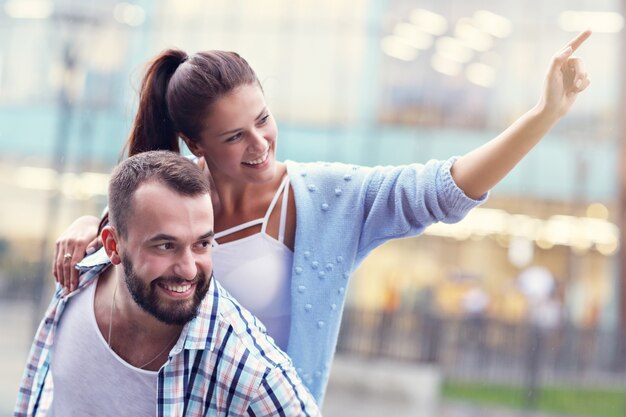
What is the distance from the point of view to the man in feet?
5.98

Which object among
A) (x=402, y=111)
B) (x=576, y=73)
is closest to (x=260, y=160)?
(x=576, y=73)

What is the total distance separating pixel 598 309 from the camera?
17.1 m

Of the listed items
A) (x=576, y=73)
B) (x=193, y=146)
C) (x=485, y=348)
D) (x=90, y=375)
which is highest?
(x=576, y=73)

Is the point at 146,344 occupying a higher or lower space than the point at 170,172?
lower

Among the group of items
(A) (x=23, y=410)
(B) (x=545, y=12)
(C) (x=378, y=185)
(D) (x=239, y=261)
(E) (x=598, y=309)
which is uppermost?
(B) (x=545, y=12)

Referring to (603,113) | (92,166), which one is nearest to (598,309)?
(603,113)

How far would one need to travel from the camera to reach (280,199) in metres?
2.30

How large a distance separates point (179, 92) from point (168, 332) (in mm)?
525

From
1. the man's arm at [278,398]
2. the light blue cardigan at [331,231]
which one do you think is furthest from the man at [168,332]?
the light blue cardigan at [331,231]

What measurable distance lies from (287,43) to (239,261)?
15811mm

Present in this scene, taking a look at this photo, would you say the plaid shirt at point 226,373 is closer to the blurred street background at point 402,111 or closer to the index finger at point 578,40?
the index finger at point 578,40

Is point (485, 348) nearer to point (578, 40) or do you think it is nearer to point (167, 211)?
point (578, 40)

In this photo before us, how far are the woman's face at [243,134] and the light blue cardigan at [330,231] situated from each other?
15cm

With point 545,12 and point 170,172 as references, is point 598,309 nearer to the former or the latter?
point 545,12
